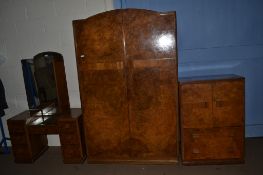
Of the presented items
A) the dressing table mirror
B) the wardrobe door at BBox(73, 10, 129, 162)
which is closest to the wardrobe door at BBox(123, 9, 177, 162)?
the wardrobe door at BBox(73, 10, 129, 162)

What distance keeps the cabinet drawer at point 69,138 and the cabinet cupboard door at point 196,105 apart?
1.34 m

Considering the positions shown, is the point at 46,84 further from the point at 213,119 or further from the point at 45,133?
the point at 213,119

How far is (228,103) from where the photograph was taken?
2.46 m

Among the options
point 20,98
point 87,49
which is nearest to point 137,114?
point 87,49

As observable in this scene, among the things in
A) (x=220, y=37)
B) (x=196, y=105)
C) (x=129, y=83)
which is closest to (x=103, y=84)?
(x=129, y=83)

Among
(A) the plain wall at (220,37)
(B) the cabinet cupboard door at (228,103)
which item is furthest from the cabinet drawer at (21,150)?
(B) the cabinet cupboard door at (228,103)

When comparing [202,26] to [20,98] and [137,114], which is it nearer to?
[137,114]

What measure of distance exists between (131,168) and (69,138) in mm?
872

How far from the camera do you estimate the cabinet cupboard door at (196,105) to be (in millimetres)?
2453

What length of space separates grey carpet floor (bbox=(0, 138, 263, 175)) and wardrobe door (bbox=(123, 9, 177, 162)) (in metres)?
0.15

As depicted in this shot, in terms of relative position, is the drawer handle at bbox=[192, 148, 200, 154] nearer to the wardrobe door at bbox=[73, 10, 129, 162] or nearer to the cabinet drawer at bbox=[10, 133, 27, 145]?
the wardrobe door at bbox=[73, 10, 129, 162]

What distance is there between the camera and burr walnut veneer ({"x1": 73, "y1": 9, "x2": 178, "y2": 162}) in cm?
242

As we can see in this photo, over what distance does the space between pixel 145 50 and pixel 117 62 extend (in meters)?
0.35

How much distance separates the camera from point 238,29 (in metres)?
2.90
